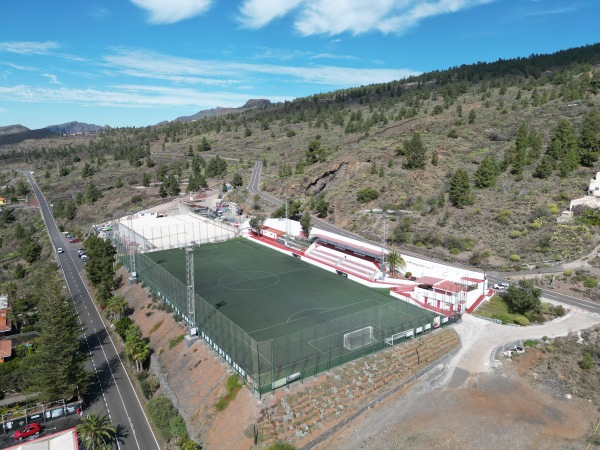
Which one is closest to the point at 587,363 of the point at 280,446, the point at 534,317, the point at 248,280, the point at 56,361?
the point at 534,317

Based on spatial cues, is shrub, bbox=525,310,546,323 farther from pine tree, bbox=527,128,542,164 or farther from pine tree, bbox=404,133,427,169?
pine tree, bbox=404,133,427,169

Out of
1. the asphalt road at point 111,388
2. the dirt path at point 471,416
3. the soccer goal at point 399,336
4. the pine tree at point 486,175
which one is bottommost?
the asphalt road at point 111,388

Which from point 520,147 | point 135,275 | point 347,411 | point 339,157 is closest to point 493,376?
point 347,411

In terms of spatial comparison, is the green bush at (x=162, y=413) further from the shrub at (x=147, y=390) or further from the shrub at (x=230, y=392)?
the shrub at (x=230, y=392)

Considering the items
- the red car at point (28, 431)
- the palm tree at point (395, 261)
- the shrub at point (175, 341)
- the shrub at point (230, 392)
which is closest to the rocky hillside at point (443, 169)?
the palm tree at point (395, 261)

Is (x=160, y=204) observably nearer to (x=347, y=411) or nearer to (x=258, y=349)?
(x=258, y=349)

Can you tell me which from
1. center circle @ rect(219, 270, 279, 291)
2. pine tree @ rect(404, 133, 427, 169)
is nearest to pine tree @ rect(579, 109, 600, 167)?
pine tree @ rect(404, 133, 427, 169)

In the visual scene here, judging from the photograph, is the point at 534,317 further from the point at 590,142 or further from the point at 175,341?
the point at 590,142
